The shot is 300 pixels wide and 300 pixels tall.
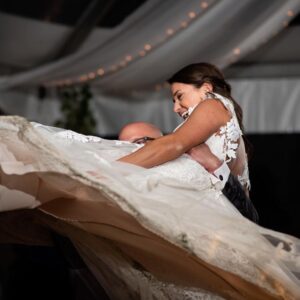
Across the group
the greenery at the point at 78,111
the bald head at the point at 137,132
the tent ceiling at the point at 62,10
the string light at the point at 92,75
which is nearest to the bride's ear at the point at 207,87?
the bald head at the point at 137,132

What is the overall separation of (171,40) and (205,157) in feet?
4.68

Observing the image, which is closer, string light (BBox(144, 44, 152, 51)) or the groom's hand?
the groom's hand

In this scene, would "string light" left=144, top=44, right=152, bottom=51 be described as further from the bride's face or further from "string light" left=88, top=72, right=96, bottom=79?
the bride's face

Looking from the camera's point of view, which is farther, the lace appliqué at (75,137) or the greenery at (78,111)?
the greenery at (78,111)

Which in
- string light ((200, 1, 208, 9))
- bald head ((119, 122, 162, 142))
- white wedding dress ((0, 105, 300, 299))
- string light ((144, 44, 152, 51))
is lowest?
white wedding dress ((0, 105, 300, 299))

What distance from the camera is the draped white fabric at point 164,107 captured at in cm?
373

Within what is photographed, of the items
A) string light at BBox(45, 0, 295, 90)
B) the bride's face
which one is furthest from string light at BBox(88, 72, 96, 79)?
the bride's face

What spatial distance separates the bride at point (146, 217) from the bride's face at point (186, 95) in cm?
25

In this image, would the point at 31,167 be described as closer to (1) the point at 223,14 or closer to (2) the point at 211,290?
(2) the point at 211,290

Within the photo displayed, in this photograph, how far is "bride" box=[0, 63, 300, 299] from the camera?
4.61ft

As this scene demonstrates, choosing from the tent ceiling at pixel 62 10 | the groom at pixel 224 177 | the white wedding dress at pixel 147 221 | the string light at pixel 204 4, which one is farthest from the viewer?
the tent ceiling at pixel 62 10

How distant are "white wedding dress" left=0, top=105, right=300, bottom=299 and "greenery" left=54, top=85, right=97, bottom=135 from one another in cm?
207

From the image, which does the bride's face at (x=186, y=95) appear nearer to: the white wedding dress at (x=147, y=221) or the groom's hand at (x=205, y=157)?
the groom's hand at (x=205, y=157)

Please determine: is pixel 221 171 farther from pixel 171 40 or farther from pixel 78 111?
pixel 78 111
